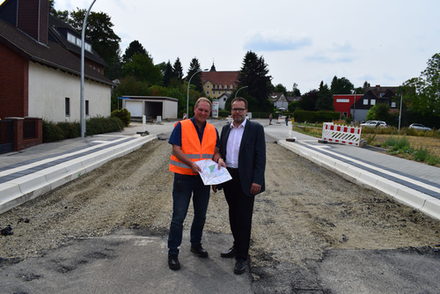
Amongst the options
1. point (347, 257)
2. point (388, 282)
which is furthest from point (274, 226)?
point (388, 282)

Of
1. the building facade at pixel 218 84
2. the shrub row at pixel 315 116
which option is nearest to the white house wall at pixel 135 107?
the shrub row at pixel 315 116

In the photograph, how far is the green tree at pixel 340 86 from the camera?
4845 inches

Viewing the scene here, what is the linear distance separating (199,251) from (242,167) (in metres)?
1.16

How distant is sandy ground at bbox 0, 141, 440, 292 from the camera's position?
4.80 metres

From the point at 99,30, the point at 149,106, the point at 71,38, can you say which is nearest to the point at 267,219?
the point at 71,38

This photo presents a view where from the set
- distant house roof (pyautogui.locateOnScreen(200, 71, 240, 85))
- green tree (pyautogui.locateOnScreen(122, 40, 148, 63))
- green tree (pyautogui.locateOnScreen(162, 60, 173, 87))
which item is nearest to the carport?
green tree (pyautogui.locateOnScreen(122, 40, 148, 63))

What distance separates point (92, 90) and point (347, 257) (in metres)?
26.2

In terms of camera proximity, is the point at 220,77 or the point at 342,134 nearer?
the point at 342,134

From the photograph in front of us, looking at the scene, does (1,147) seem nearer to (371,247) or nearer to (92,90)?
(371,247)

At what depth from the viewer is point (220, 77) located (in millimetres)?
154875

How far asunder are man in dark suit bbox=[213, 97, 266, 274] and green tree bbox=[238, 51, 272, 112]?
86081mm

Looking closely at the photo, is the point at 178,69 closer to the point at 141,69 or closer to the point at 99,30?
the point at 141,69

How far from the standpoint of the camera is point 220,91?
152 meters

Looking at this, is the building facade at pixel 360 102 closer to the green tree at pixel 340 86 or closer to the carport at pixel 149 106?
the green tree at pixel 340 86
